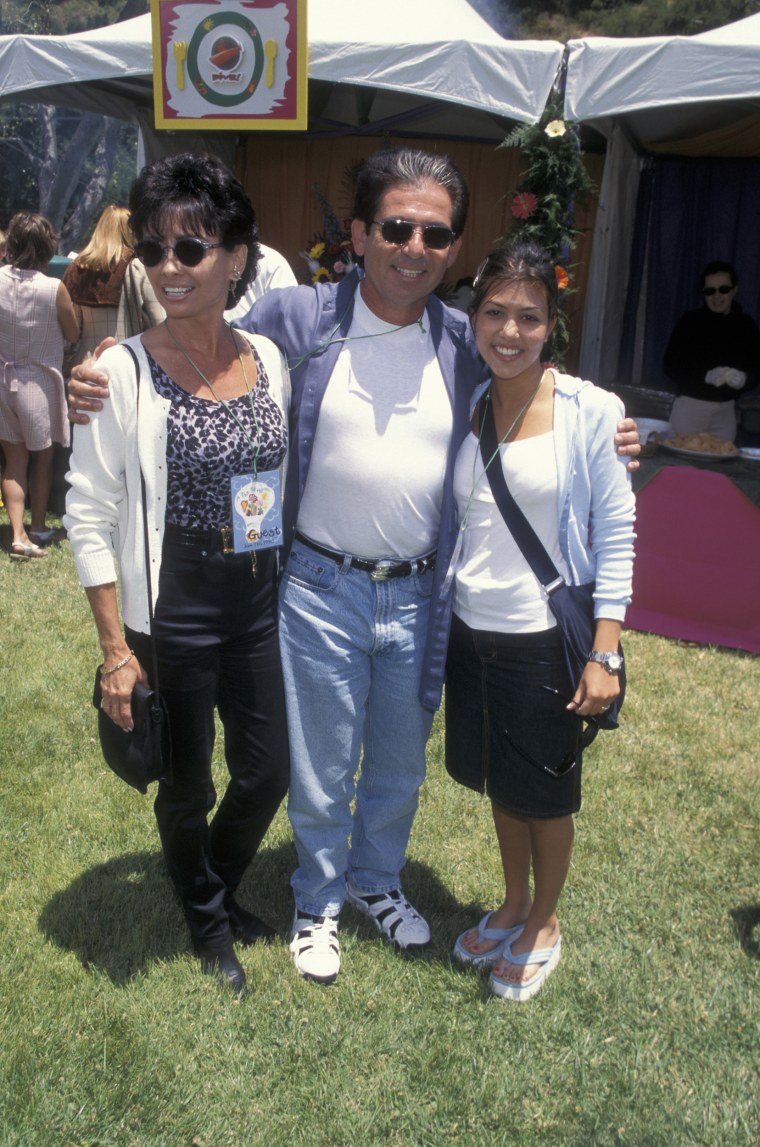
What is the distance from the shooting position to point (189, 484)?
2018 millimetres

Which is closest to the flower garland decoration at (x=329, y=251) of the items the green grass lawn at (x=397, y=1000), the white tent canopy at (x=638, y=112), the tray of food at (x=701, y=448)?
A: the white tent canopy at (x=638, y=112)

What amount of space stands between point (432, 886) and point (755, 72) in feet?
14.2

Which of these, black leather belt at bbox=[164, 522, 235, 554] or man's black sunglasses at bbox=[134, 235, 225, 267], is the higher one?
man's black sunglasses at bbox=[134, 235, 225, 267]

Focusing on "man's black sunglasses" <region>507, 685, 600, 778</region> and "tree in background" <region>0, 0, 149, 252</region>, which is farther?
"tree in background" <region>0, 0, 149, 252</region>

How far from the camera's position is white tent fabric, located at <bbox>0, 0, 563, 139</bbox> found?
5402 millimetres

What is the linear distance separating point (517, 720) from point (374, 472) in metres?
0.65

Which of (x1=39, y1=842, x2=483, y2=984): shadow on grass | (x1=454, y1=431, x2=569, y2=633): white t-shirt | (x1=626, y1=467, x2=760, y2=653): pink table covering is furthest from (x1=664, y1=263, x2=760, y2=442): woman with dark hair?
(x1=454, y1=431, x2=569, y2=633): white t-shirt

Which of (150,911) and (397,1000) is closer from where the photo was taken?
(397,1000)

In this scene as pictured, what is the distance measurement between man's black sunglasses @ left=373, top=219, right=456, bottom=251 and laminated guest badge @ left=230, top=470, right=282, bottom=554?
0.56m

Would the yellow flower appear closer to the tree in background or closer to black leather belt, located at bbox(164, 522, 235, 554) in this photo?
black leather belt, located at bbox(164, 522, 235, 554)

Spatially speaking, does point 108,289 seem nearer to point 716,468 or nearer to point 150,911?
point 716,468

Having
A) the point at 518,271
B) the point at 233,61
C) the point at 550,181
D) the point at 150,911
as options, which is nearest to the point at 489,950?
the point at 150,911

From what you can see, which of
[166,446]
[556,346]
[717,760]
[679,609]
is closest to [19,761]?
[166,446]

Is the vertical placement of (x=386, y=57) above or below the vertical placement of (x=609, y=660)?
above
